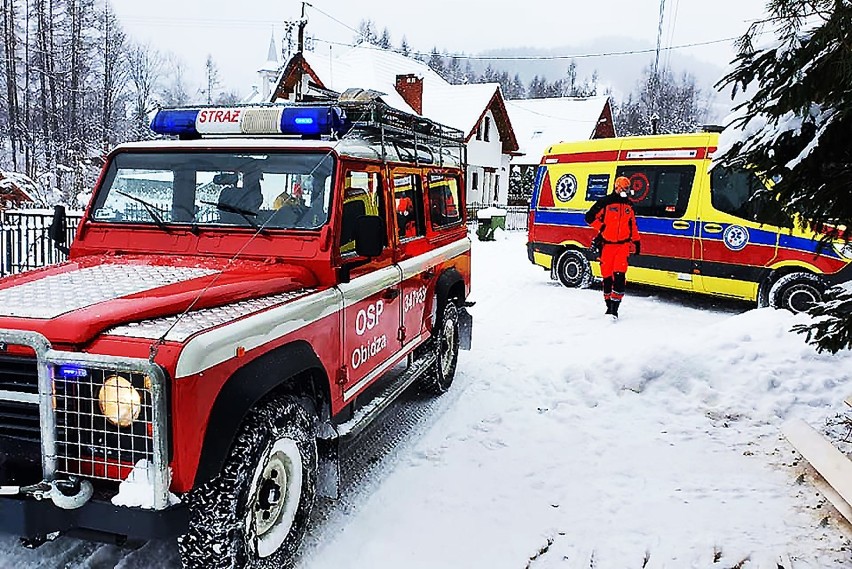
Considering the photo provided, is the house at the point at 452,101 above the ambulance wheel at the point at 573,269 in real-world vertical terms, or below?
above

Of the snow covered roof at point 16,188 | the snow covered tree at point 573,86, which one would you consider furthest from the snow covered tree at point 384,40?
the snow covered roof at point 16,188

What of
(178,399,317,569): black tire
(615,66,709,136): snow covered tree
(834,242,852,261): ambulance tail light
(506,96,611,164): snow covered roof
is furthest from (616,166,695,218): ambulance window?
(615,66,709,136): snow covered tree

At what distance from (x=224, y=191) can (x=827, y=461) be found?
4.33 meters

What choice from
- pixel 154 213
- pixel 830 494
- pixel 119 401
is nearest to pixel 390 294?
pixel 154 213

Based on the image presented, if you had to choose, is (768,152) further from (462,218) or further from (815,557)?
(462,218)

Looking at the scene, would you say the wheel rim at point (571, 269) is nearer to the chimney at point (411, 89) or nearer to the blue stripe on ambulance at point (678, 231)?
the blue stripe on ambulance at point (678, 231)

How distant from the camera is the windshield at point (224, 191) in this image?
4.30m

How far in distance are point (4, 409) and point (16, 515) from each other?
1.39 ft

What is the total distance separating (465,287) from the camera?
737 cm

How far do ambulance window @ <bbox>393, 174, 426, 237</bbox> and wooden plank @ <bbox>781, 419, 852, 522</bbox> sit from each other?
327cm

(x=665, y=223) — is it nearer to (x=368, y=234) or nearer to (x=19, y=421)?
(x=368, y=234)

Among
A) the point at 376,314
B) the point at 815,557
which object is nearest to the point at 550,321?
the point at 376,314

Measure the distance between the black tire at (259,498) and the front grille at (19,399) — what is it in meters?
0.70

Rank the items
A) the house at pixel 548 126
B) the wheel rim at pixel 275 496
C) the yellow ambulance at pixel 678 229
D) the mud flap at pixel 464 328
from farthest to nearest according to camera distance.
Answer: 1. the house at pixel 548 126
2. the yellow ambulance at pixel 678 229
3. the mud flap at pixel 464 328
4. the wheel rim at pixel 275 496
